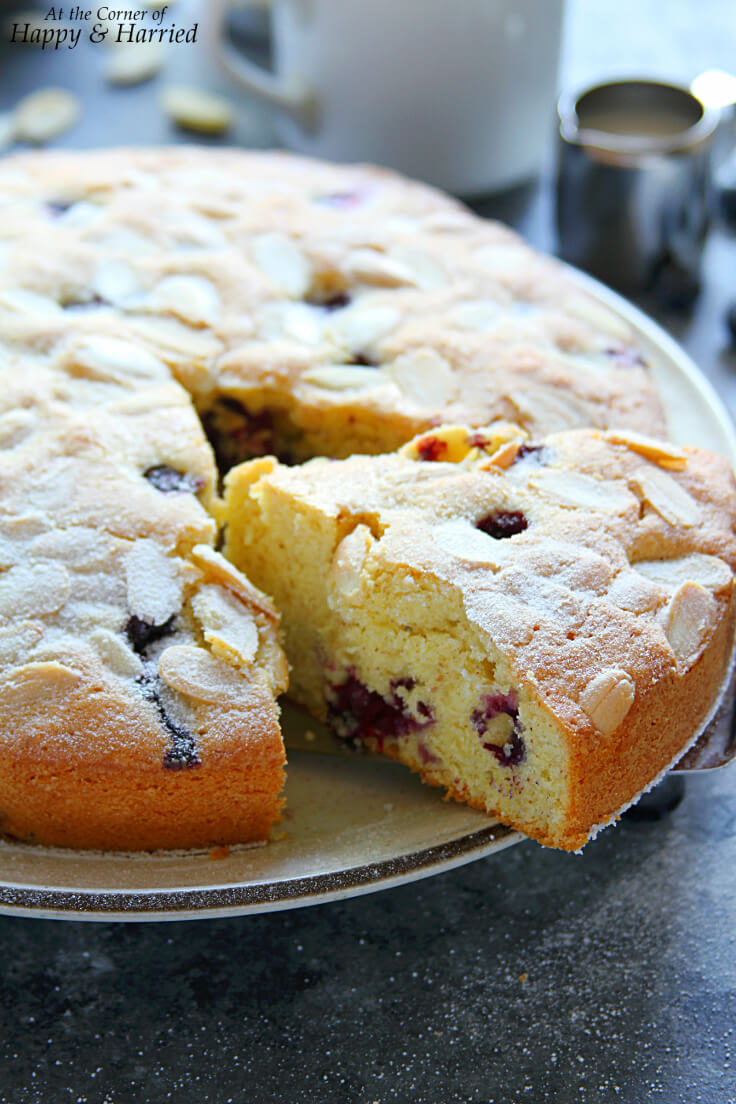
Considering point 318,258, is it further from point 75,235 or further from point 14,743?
point 14,743

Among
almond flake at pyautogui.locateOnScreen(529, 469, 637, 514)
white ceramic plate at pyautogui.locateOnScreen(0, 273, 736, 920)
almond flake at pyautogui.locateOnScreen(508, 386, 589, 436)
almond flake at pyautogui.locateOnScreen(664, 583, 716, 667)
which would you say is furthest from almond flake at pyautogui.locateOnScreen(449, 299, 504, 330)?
white ceramic plate at pyautogui.locateOnScreen(0, 273, 736, 920)

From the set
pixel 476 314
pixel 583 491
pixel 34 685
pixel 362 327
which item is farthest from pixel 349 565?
pixel 476 314

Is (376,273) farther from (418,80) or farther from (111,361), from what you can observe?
(418,80)

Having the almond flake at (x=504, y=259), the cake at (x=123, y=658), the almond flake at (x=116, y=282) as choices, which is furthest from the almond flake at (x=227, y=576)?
the almond flake at (x=504, y=259)

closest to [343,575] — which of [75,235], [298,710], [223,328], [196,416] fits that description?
[298,710]

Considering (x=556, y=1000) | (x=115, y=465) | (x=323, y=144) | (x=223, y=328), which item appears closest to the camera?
(x=556, y=1000)

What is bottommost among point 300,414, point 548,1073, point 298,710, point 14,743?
point 548,1073
